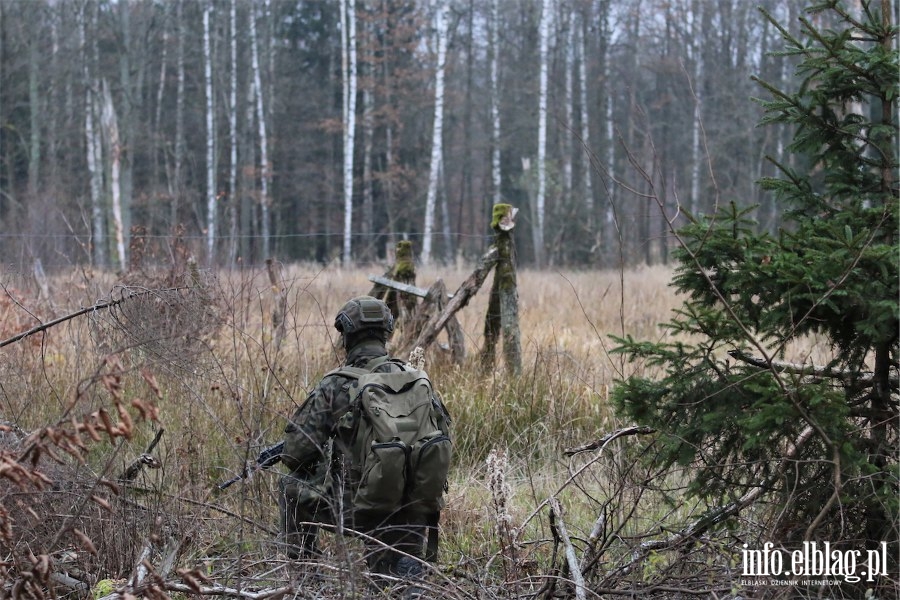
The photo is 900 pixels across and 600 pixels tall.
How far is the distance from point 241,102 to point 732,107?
1686 centimetres

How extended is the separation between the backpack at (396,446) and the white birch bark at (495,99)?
26.0 meters

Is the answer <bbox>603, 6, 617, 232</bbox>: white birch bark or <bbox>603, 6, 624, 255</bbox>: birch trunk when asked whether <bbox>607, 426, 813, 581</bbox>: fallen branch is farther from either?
<bbox>603, 6, 617, 232</bbox>: white birch bark

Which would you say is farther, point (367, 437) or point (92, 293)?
point (92, 293)

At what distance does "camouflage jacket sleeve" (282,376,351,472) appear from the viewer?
416cm

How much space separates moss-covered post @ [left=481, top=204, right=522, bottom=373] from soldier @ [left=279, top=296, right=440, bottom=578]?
10.6ft

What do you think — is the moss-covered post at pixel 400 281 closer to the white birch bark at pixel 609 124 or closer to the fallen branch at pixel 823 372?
the fallen branch at pixel 823 372

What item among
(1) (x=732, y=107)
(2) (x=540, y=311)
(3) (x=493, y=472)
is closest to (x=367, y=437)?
(3) (x=493, y=472)

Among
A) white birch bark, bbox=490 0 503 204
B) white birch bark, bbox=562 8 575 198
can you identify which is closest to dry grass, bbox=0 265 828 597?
white birch bark, bbox=562 8 575 198

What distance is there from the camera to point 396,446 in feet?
12.8

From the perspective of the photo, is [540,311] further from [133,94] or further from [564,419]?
[133,94]

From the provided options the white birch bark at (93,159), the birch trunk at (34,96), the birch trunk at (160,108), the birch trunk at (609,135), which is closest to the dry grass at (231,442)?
the white birch bark at (93,159)

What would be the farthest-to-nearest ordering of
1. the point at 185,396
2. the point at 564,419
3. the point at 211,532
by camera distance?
the point at 564,419 → the point at 185,396 → the point at 211,532

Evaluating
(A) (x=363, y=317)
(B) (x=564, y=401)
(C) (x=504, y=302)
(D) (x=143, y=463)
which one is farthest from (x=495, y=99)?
(D) (x=143, y=463)

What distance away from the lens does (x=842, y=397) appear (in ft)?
10.9
